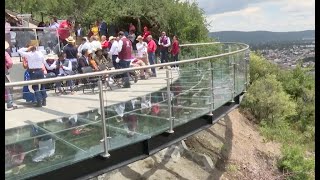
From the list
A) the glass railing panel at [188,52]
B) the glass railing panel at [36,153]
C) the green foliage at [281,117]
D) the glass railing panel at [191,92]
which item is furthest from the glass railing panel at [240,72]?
the glass railing panel at [36,153]

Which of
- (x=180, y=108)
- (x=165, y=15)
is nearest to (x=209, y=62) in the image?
(x=180, y=108)

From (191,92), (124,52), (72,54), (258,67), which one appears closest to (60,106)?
(191,92)

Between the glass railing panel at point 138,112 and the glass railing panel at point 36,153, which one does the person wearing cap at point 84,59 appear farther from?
the glass railing panel at point 36,153

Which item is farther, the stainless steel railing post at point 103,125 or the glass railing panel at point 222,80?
the glass railing panel at point 222,80

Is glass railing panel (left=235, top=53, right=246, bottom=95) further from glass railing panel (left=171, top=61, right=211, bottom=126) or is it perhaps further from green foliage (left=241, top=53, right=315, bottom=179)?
green foliage (left=241, top=53, right=315, bottom=179)

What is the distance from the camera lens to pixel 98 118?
Result: 5.95m

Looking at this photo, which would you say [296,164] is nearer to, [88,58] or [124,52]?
[124,52]

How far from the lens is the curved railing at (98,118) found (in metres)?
5.14

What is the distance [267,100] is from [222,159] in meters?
5.90

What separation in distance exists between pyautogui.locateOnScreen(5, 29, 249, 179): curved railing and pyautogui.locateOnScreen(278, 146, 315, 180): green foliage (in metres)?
7.88

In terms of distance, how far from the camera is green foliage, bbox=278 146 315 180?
1534 cm

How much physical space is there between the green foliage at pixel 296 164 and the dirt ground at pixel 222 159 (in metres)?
0.39

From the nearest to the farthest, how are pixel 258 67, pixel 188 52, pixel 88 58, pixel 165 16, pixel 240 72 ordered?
pixel 88 58 → pixel 240 72 → pixel 188 52 → pixel 258 67 → pixel 165 16

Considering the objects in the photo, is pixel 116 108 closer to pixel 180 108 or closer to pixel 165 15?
Result: pixel 180 108
